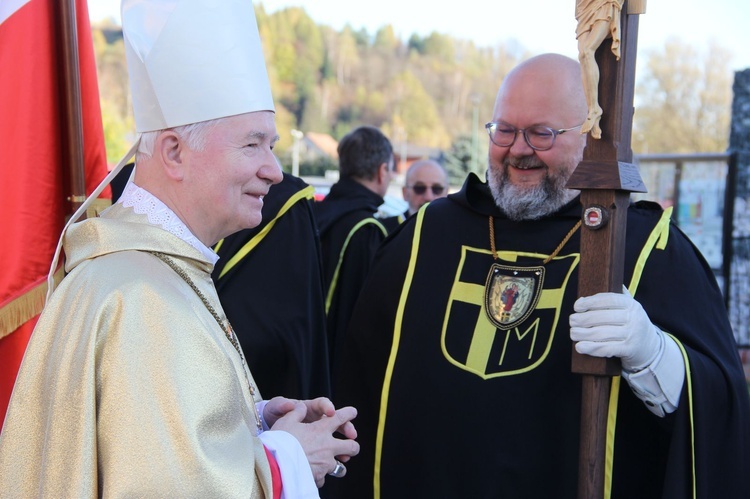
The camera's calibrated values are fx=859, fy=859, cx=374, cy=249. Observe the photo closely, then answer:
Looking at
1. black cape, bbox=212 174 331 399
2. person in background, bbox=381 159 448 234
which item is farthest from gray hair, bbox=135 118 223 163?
person in background, bbox=381 159 448 234

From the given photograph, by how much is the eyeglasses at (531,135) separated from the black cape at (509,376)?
8.9 inches

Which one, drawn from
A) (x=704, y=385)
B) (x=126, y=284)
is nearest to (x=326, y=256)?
(x=704, y=385)

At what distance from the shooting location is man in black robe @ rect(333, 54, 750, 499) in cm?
229

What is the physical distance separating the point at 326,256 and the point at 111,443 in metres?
3.57

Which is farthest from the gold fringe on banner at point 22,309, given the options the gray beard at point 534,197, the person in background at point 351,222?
the person in background at point 351,222

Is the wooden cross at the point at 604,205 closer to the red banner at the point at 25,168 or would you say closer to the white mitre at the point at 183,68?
the white mitre at the point at 183,68

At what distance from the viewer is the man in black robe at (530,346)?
90.0 inches

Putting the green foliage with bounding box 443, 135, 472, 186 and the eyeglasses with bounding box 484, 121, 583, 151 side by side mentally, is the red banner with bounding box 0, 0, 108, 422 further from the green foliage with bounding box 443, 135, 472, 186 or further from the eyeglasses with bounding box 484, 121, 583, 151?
the green foliage with bounding box 443, 135, 472, 186

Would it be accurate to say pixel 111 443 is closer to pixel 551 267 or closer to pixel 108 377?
pixel 108 377

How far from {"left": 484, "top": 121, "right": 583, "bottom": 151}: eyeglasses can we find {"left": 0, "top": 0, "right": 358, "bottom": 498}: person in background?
99 cm

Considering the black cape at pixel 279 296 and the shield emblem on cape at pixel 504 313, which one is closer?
the shield emblem on cape at pixel 504 313

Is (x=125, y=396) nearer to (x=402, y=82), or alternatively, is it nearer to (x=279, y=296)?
(x=279, y=296)

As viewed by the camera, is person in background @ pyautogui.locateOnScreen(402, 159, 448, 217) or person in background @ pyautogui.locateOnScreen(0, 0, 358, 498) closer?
person in background @ pyautogui.locateOnScreen(0, 0, 358, 498)

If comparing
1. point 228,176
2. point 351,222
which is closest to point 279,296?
point 351,222
